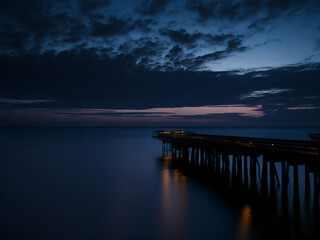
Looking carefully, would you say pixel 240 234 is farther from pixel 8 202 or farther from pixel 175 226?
pixel 8 202

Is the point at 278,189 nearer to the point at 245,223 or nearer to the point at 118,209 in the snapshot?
the point at 245,223

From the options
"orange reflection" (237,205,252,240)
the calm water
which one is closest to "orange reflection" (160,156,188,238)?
the calm water

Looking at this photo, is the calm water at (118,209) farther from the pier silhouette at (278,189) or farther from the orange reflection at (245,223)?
the pier silhouette at (278,189)

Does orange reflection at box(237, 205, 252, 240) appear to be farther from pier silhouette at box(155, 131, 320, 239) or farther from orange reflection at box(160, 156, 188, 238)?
orange reflection at box(160, 156, 188, 238)

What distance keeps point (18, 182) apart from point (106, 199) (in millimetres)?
11655

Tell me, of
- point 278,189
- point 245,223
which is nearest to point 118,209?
point 245,223

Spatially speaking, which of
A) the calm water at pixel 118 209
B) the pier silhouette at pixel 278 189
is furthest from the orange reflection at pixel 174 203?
the pier silhouette at pixel 278 189

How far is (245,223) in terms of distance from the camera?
527 inches

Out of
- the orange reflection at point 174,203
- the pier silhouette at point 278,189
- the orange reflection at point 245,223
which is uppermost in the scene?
the pier silhouette at point 278,189

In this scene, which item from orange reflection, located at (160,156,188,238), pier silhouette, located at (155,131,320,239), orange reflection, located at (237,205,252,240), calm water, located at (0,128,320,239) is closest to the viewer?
orange reflection, located at (237,205,252,240)

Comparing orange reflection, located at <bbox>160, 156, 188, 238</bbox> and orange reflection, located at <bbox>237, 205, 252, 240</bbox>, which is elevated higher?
Result: orange reflection, located at <bbox>237, 205, 252, 240</bbox>

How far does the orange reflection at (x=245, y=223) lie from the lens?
12.2m

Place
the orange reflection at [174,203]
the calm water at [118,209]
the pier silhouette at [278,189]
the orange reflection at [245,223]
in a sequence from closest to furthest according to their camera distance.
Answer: the orange reflection at [245,223]
the calm water at [118,209]
the pier silhouette at [278,189]
the orange reflection at [174,203]

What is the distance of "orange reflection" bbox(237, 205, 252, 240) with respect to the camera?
12217 millimetres
